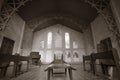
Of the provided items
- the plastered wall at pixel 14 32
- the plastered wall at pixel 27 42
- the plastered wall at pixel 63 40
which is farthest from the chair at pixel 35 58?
the plastered wall at pixel 63 40

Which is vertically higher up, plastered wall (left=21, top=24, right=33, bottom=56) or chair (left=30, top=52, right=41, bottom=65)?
plastered wall (left=21, top=24, right=33, bottom=56)

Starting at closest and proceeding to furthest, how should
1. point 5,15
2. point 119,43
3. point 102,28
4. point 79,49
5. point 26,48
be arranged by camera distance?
1. point 119,43
2. point 5,15
3. point 102,28
4. point 26,48
5. point 79,49

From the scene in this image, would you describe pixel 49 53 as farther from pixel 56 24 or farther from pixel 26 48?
pixel 56 24

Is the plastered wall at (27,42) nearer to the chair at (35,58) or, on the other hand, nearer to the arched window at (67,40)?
the chair at (35,58)

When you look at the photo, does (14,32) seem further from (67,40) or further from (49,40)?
(67,40)

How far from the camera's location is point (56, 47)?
35.0 ft

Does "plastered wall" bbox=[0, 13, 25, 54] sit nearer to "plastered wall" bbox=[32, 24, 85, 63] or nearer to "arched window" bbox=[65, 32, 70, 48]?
"plastered wall" bbox=[32, 24, 85, 63]

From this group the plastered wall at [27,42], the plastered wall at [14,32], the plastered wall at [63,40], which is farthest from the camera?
the plastered wall at [63,40]

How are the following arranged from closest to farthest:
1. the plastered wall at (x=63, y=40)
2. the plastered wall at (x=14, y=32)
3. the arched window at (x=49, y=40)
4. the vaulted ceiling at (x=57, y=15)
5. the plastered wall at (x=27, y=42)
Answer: the plastered wall at (x=14, y=32), the plastered wall at (x=27, y=42), the vaulted ceiling at (x=57, y=15), the plastered wall at (x=63, y=40), the arched window at (x=49, y=40)

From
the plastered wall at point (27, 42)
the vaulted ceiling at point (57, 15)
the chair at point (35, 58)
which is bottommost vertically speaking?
the chair at point (35, 58)

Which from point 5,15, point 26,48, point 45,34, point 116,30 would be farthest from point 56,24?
point 116,30

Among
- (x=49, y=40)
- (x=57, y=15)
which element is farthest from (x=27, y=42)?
(x=57, y=15)

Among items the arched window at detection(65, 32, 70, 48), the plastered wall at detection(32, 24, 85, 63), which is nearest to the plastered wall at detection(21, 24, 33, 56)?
the plastered wall at detection(32, 24, 85, 63)

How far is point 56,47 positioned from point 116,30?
24.8 feet
